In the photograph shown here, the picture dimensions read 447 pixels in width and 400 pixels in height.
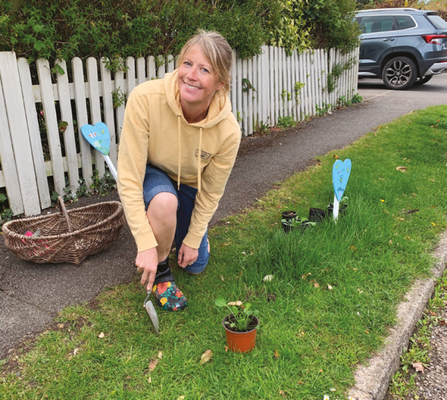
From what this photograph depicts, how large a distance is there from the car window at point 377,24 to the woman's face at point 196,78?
31.8 ft

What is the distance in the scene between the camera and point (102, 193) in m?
3.91

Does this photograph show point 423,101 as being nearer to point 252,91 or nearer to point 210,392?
point 252,91

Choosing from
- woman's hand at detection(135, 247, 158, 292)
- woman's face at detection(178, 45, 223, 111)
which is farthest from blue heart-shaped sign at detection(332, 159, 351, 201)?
woman's hand at detection(135, 247, 158, 292)

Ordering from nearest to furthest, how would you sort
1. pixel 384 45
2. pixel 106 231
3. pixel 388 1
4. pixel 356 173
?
pixel 106 231, pixel 356 173, pixel 384 45, pixel 388 1

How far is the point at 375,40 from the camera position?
1034cm

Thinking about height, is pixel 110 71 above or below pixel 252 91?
above

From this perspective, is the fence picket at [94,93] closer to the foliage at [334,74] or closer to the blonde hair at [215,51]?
the blonde hair at [215,51]

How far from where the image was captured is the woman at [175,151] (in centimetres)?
202

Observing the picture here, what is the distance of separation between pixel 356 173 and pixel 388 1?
2290 centimetres

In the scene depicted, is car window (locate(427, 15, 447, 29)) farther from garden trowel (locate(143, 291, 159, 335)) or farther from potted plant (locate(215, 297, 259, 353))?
garden trowel (locate(143, 291, 159, 335))

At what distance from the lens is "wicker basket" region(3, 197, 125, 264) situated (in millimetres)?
2559

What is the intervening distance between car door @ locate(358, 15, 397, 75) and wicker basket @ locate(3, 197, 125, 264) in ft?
30.6

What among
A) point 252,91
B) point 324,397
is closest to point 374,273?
point 324,397

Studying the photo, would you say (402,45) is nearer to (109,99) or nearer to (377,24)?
(377,24)
